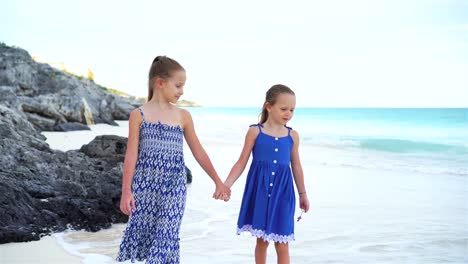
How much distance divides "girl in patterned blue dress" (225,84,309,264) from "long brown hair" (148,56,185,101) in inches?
27.5

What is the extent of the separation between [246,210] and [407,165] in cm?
1030

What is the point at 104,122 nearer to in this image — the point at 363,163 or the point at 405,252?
the point at 363,163

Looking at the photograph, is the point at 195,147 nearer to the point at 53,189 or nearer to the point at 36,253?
the point at 36,253

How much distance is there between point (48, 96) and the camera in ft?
63.5

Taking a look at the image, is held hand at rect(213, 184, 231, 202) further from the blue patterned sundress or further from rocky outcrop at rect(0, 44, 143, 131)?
rocky outcrop at rect(0, 44, 143, 131)

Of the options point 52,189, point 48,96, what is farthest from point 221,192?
point 48,96

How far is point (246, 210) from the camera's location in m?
3.94

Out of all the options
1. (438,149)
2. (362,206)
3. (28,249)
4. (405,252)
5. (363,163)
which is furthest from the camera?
(438,149)

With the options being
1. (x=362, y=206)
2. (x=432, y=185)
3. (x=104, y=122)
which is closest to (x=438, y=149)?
(x=432, y=185)

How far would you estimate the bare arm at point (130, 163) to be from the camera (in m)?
3.41

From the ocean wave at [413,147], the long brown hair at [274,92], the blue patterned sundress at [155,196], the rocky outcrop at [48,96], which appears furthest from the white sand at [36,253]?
the ocean wave at [413,147]

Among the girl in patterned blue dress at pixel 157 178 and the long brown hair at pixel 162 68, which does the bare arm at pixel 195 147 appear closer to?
the girl in patterned blue dress at pixel 157 178

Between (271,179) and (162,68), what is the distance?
996mm

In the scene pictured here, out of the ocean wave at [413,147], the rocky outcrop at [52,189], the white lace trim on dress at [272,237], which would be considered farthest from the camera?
the ocean wave at [413,147]
